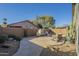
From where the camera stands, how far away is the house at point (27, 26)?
6652mm

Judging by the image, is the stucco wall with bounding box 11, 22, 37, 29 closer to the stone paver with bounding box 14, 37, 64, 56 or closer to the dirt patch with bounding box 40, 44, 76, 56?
the stone paver with bounding box 14, 37, 64, 56

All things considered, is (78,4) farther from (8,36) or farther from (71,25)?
(8,36)

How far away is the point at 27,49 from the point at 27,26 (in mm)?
388

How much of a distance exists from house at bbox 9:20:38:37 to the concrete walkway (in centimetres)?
12

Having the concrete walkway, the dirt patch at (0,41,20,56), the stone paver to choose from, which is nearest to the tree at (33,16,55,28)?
the stone paver

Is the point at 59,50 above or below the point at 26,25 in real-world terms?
below

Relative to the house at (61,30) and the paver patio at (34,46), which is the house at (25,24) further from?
the house at (61,30)

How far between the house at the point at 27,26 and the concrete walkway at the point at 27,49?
123 mm

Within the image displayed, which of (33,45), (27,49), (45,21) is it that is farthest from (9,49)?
(45,21)

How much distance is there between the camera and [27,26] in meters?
6.71

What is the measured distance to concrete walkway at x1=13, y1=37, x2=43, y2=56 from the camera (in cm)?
662

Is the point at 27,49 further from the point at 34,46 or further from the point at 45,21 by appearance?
the point at 45,21

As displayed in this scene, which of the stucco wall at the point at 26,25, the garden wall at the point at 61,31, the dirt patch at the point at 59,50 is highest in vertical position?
the stucco wall at the point at 26,25

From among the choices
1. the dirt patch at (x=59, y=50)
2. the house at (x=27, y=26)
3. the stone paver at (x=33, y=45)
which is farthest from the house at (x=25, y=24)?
the dirt patch at (x=59, y=50)
